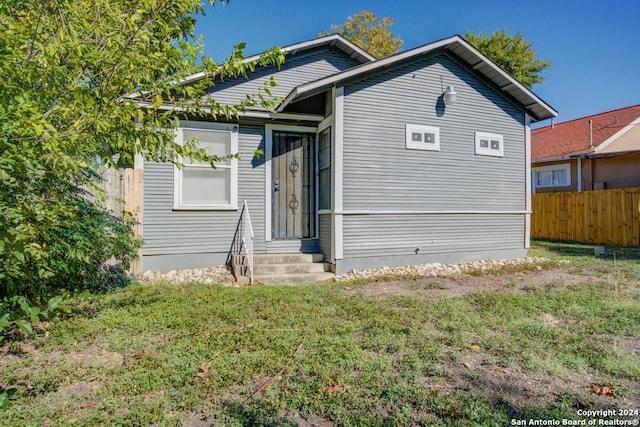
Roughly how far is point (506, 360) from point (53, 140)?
3.44 metres

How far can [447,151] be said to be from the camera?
7715 millimetres

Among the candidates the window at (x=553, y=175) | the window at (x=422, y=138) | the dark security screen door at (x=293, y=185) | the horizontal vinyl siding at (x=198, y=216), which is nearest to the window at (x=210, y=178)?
the horizontal vinyl siding at (x=198, y=216)

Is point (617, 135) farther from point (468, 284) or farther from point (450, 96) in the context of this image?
point (468, 284)

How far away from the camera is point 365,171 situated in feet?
22.9

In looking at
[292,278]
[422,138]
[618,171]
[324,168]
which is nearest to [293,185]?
[324,168]

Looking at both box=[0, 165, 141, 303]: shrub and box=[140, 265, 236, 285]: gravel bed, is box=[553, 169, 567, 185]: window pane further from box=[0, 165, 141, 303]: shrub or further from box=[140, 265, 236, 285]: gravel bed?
box=[0, 165, 141, 303]: shrub

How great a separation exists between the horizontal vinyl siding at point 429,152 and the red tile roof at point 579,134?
29.3ft

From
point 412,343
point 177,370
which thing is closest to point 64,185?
point 177,370

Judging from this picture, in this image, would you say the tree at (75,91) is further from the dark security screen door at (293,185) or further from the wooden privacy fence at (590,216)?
the wooden privacy fence at (590,216)

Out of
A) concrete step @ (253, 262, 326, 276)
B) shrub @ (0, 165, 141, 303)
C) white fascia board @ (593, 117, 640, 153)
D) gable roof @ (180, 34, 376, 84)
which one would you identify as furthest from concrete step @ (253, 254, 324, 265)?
white fascia board @ (593, 117, 640, 153)

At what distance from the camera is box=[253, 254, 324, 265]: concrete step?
6738 millimetres

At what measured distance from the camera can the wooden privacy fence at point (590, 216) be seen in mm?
11023

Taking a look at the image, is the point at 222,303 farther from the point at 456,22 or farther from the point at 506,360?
the point at 456,22

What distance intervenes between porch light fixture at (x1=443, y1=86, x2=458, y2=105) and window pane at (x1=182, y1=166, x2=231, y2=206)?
183 inches
